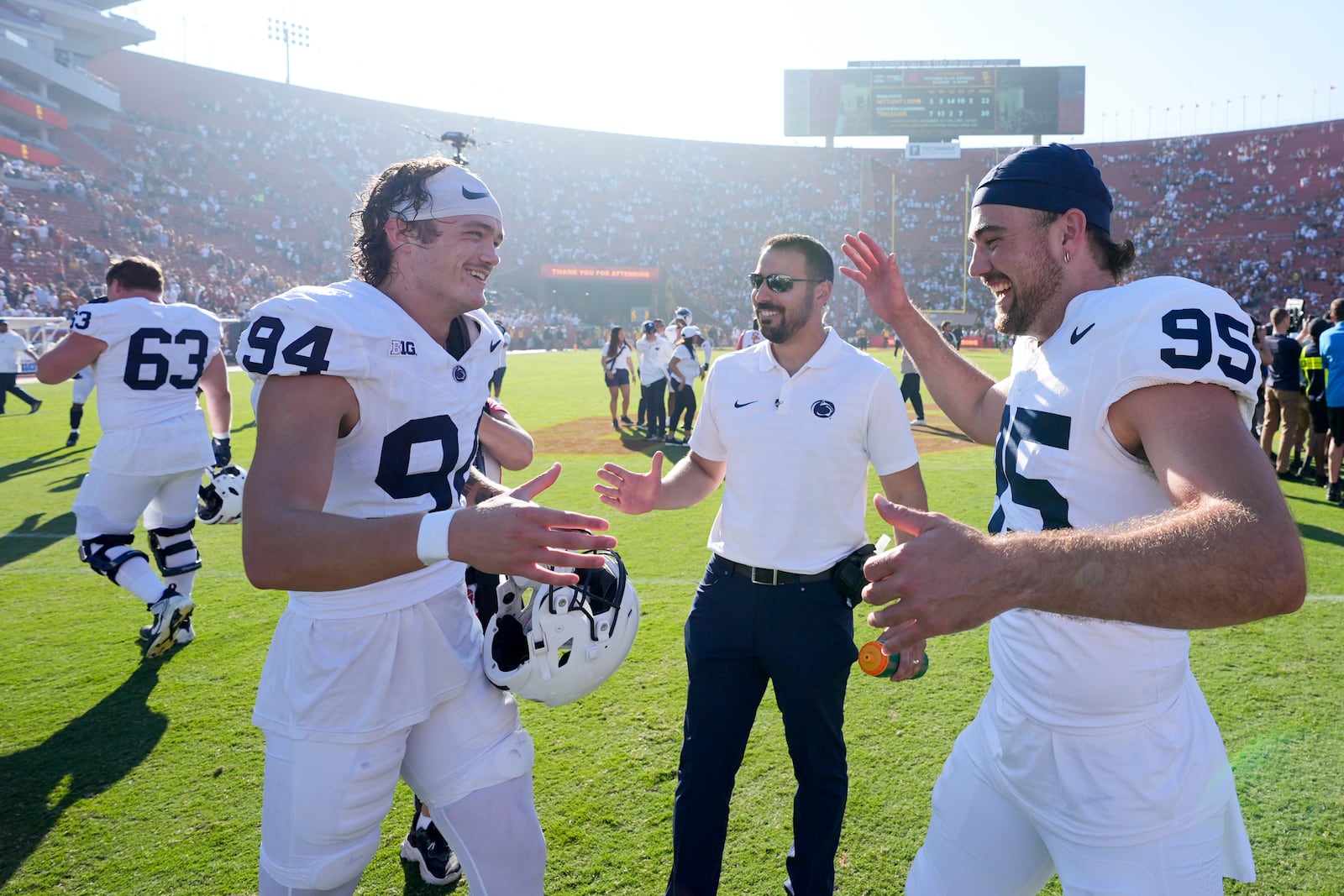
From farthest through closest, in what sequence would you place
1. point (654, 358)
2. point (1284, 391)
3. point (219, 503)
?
point (654, 358), point (1284, 391), point (219, 503)

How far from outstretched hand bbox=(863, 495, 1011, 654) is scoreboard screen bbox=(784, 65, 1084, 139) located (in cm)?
6094

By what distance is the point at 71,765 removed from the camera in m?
4.05

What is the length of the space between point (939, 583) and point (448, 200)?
1.90 meters

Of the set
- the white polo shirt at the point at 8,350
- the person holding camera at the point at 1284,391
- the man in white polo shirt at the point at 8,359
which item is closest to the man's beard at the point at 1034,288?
the person holding camera at the point at 1284,391

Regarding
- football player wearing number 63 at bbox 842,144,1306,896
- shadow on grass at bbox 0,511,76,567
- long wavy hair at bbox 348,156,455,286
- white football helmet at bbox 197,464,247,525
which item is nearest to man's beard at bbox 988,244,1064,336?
football player wearing number 63 at bbox 842,144,1306,896

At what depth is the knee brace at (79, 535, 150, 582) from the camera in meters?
5.41

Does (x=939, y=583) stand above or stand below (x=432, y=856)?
above

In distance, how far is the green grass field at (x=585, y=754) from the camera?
331 centimetres

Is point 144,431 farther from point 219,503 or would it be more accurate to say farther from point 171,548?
point 219,503

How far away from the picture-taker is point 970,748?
2264mm

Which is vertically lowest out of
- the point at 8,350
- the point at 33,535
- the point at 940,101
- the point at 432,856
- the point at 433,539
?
the point at 432,856

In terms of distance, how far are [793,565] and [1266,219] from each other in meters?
61.6

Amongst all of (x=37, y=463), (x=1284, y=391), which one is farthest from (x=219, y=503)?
(x=1284, y=391)

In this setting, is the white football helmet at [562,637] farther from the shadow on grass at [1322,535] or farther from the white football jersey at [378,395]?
the shadow on grass at [1322,535]
